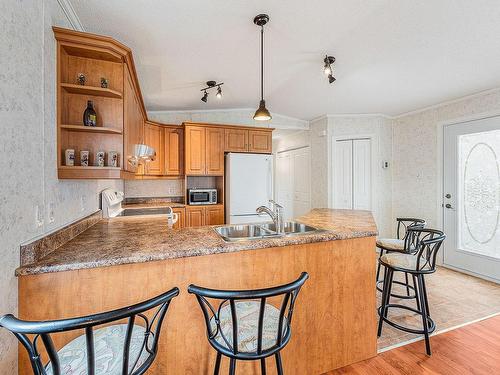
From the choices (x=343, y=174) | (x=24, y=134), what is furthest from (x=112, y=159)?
(x=343, y=174)

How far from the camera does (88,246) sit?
150 centimetres

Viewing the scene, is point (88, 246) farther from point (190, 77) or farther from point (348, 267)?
point (190, 77)

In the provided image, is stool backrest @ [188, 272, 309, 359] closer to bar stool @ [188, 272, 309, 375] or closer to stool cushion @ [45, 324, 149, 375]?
bar stool @ [188, 272, 309, 375]

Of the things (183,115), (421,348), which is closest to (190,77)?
(183,115)

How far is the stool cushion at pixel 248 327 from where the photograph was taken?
110 cm

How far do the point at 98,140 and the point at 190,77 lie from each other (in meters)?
1.75

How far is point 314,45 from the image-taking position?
2.48 metres

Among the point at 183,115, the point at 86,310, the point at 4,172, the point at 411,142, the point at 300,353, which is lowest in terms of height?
the point at 300,353

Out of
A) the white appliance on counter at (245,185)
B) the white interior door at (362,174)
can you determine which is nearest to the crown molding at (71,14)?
the white appliance on counter at (245,185)

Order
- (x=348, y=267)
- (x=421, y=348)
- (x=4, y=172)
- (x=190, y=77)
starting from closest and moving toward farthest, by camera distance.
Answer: (x=4, y=172) → (x=348, y=267) → (x=421, y=348) → (x=190, y=77)

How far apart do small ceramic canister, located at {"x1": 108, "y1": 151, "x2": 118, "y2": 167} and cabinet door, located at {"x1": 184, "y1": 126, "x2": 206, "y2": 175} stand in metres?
2.38

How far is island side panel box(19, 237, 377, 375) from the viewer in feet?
4.06

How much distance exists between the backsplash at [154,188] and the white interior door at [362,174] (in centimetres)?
324

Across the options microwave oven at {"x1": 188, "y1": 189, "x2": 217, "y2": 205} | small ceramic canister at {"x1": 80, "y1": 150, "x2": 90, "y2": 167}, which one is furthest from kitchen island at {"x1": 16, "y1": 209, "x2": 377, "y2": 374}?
microwave oven at {"x1": 188, "y1": 189, "x2": 217, "y2": 205}
